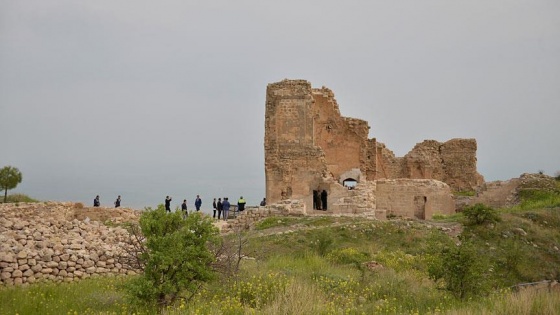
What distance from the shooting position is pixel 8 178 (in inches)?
1064

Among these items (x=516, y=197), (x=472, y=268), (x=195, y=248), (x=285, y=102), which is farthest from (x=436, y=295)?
(x=285, y=102)

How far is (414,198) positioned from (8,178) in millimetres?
19563

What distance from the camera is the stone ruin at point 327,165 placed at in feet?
77.8

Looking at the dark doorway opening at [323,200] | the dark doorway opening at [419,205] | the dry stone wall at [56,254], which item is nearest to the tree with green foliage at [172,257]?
the dry stone wall at [56,254]

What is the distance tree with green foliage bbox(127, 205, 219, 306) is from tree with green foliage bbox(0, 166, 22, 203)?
21.9m

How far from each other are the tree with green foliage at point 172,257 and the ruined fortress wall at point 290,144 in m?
16.9

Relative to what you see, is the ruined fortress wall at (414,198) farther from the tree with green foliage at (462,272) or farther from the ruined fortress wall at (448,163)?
the tree with green foliage at (462,272)

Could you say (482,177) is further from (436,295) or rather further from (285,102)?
(436,295)

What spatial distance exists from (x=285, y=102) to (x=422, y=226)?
10.8 meters

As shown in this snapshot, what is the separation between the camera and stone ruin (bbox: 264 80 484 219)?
77.8 feet

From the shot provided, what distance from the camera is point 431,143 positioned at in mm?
32656

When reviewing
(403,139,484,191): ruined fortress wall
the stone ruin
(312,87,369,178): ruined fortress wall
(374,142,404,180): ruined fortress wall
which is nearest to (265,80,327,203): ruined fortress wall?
the stone ruin

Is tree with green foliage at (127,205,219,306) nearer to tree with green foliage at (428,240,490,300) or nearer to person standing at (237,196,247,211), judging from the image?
tree with green foliage at (428,240,490,300)

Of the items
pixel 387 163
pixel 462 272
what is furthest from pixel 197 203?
pixel 462 272
